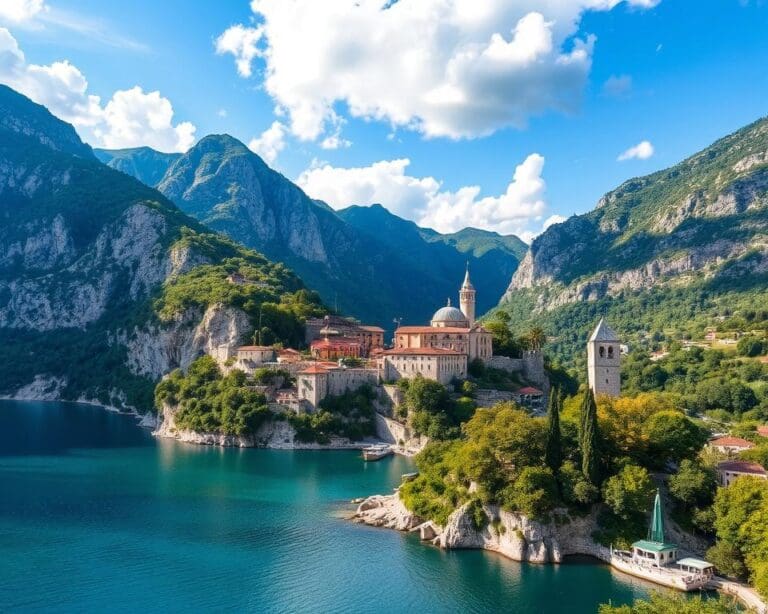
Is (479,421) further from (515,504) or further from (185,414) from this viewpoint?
(185,414)

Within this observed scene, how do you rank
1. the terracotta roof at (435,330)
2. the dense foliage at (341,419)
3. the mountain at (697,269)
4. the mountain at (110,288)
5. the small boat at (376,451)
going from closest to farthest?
the small boat at (376,451)
the dense foliage at (341,419)
the terracotta roof at (435,330)
the mountain at (110,288)
the mountain at (697,269)

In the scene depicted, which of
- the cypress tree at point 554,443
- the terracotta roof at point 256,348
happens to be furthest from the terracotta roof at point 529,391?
the cypress tree at point 554,443

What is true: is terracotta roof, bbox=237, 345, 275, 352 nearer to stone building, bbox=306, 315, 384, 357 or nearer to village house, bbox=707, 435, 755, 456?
stone building, bbox=306, 315, 384, 357

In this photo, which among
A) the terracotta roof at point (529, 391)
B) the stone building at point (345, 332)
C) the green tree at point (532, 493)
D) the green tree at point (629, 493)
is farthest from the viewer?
the stone building at point (345, 332)

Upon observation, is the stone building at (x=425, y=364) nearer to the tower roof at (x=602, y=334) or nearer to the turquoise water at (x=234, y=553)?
the turquoise water at (x=234, y=553)

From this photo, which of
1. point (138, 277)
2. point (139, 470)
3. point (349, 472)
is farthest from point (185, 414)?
point (138, 277)

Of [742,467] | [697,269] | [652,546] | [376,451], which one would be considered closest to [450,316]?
[376,451]

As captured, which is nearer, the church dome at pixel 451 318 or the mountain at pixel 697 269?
the church dome at pixel 451 318
